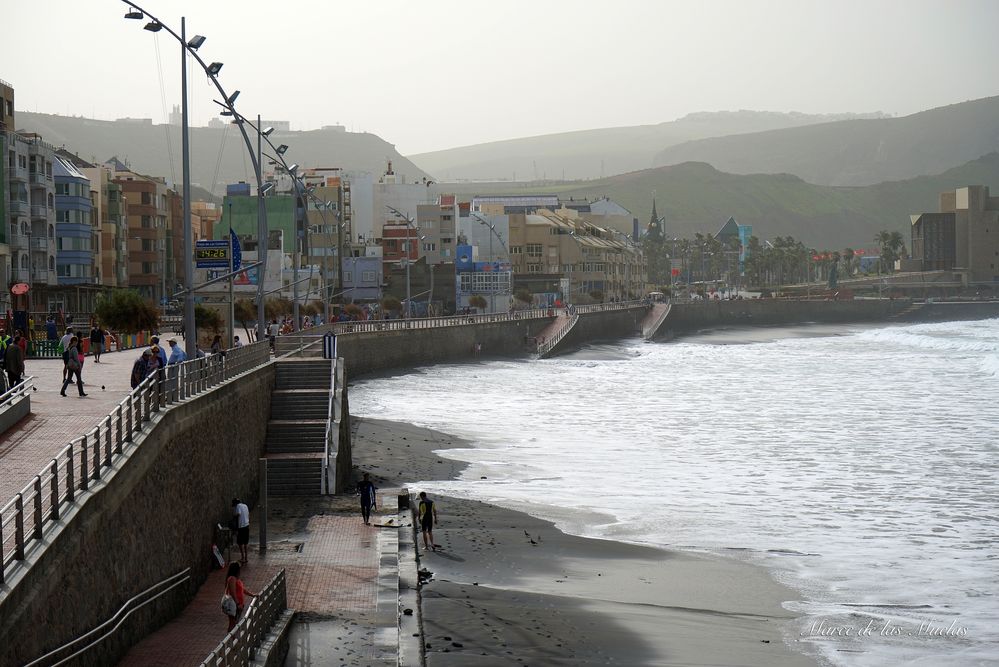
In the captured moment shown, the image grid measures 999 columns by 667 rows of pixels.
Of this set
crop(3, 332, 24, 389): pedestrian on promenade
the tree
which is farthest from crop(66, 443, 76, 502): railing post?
the tree

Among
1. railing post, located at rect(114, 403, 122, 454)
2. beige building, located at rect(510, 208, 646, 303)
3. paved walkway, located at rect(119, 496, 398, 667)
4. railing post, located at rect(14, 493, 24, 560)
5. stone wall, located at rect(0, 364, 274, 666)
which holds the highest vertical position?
beige building, located at rect(510, 208, 646, 303)

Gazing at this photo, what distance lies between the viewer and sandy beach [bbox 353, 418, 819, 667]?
19.9 m

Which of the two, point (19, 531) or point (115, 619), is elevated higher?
point (19, 531)

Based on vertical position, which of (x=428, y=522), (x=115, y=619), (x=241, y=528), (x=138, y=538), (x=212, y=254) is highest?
(x=212, y=254)

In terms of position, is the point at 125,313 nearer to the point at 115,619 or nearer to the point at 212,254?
the point at 212,254

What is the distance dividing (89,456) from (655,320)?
5146 inches

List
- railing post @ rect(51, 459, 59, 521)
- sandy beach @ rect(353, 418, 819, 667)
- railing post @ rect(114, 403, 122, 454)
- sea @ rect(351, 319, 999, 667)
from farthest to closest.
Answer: sea @ rect(351, 319, 999, 667) → sandy beach @ rect(353, 418, 819, 667) → railing post @ rect(114, 403, 122, 454) → railing post @ rect(51, 459, 59, 521)

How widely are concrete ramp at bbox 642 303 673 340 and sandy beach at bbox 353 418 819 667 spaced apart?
10949 cm

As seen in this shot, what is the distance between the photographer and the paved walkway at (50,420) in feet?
59.9

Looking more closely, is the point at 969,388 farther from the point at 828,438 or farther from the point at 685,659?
the point at 685,659

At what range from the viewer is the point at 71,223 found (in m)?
92.6

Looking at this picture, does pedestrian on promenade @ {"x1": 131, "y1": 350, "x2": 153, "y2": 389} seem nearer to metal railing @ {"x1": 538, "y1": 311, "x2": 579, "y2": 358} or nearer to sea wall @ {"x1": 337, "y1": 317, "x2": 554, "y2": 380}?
sea wall @ {"x1": 337, "y1": 317, "x2": 554, "y2": 380}

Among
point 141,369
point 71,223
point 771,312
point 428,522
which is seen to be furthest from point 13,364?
point 771,312

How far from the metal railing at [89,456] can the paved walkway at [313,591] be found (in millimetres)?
2537
